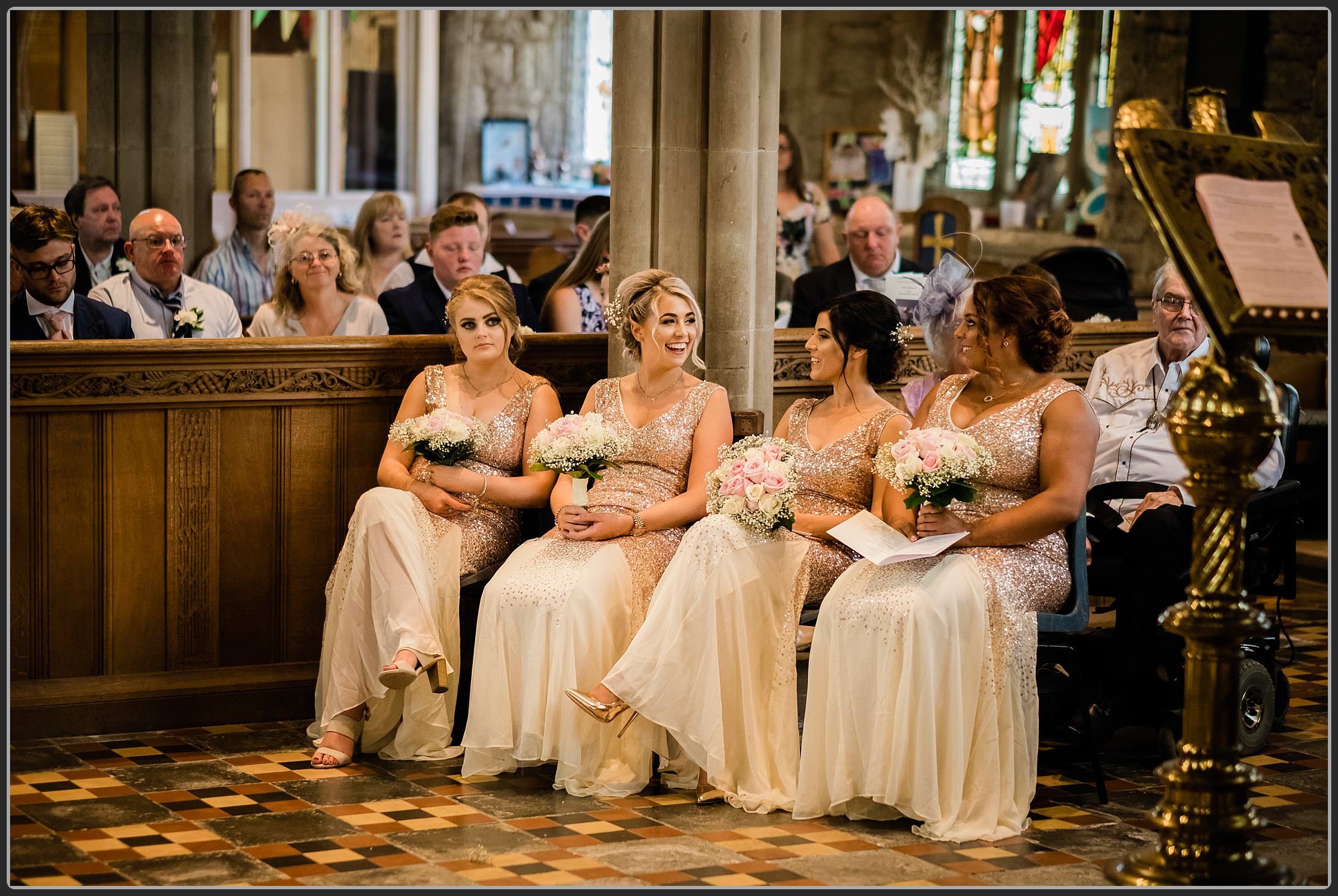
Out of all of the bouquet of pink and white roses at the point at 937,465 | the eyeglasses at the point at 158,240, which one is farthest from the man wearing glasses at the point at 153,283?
the bouquet of pink and white roses at the point at 937,465

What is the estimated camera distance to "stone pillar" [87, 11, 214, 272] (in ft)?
34.8

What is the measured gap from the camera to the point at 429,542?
5262mm

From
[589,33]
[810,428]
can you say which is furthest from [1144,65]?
[810,428]

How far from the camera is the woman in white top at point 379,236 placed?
8.27 metres

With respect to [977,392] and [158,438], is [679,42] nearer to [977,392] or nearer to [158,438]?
[977,392]

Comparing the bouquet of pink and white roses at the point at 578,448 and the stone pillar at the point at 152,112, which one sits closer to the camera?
the bouquet of pink and white roses at the point at 578,448

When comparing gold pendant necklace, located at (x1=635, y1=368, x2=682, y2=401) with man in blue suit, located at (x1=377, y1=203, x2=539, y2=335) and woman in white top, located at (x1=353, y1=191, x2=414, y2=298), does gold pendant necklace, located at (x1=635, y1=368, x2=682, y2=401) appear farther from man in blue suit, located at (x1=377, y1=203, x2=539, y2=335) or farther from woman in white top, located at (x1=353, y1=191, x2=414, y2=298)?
woman in white top, located at (x1=353, y1=191, x2=414, y2=298)

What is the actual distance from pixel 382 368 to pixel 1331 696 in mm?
3107

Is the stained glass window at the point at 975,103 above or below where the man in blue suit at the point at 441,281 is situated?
above

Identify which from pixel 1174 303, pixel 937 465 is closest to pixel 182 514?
pixel 937 465

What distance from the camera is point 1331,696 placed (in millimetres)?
4117

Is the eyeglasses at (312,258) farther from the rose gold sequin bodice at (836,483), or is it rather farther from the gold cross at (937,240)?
the gold cross at (937,240)

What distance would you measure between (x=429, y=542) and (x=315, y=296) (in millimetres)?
1713

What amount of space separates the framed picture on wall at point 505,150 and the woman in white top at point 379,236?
8.57m
